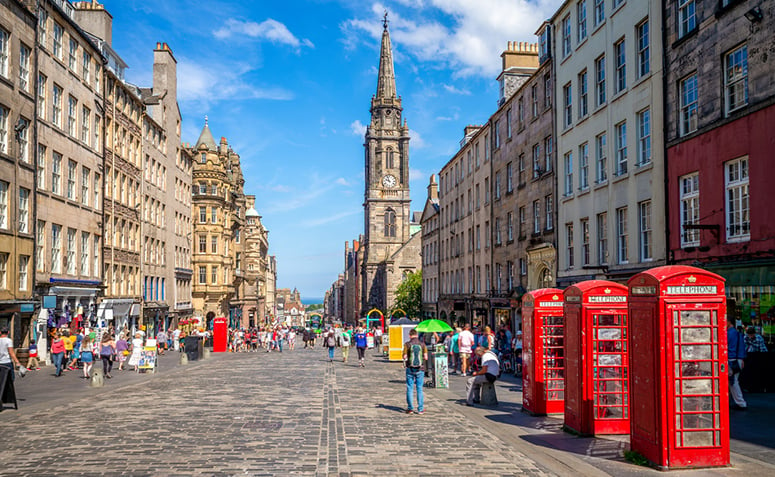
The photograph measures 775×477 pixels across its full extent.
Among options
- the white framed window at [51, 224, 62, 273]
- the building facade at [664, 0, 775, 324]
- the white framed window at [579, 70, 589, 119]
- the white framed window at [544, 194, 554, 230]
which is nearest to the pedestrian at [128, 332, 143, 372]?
the white framed window at [51, 224, 62, 273]

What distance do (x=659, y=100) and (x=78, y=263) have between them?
90.2 feet

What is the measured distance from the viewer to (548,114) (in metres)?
32.1

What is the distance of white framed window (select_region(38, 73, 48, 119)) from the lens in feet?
97.8

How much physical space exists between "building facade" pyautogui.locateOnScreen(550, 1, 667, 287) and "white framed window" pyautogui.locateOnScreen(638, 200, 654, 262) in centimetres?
3

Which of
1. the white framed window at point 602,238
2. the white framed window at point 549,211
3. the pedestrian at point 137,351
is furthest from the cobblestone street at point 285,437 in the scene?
the white framed window at point 549,211

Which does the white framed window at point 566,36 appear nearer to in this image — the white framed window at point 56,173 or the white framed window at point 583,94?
the white framed window at point 583,94

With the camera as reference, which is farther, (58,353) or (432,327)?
(432,327)

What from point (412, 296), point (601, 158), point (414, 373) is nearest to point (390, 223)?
point (412, 296)

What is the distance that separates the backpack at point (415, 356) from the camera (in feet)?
49.9

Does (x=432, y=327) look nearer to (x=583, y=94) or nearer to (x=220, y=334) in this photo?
(x=583, y=94)

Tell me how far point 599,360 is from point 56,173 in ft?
91.2

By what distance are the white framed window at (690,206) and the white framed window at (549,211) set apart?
10.8 metres

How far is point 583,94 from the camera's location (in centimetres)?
2830

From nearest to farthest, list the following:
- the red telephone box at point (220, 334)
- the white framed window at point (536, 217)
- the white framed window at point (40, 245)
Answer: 1. the white framed window at point (40, 245)
2. the white framed window at point (536, 217)
3. the red telephone box at point (220, 334)
